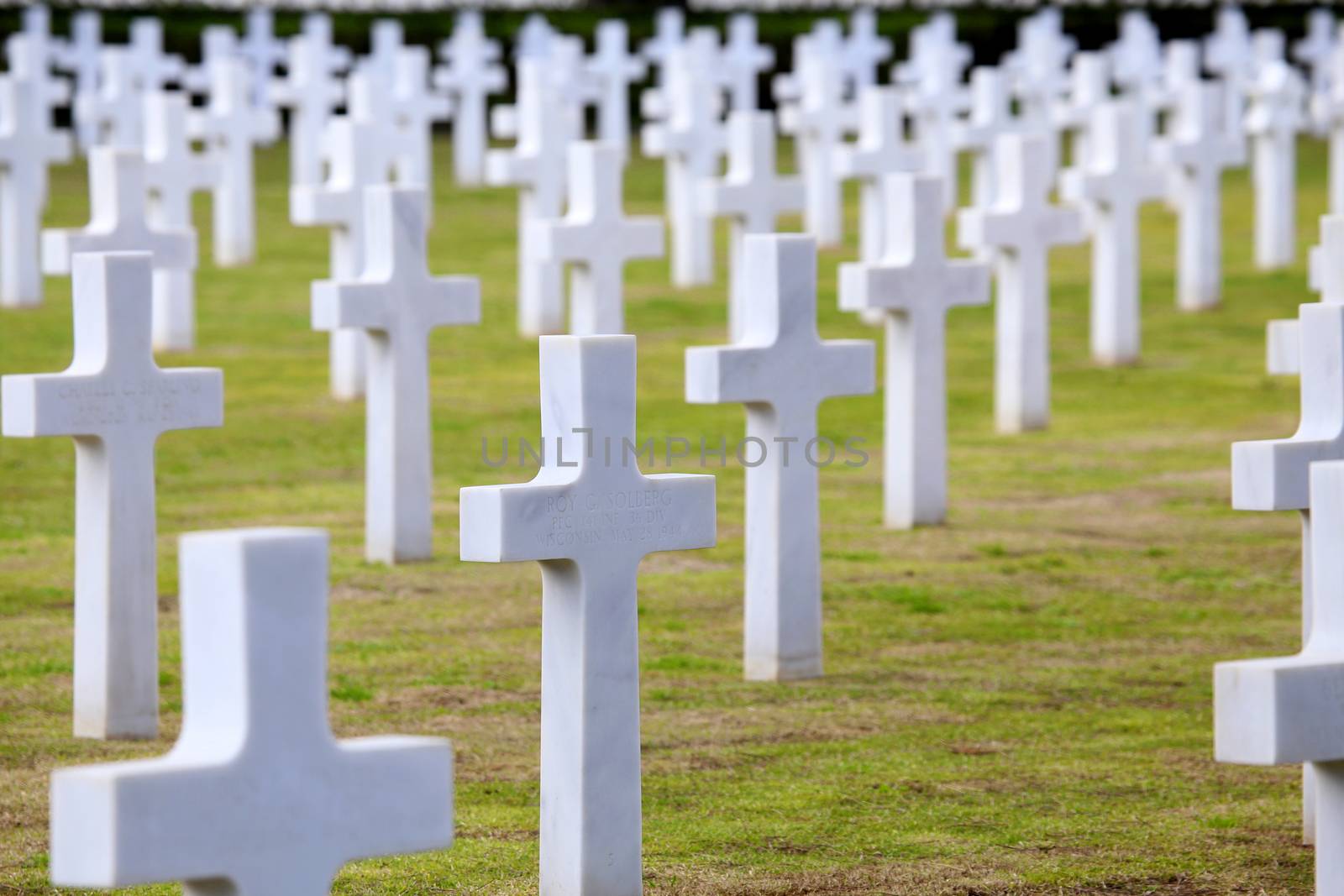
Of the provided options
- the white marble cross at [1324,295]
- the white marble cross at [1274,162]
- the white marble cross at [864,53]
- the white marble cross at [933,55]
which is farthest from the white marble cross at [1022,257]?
the white marble cross at [864,53]

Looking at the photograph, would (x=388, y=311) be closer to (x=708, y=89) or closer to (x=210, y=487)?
(x=210, y=487)

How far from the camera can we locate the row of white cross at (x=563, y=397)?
3363 millimetres

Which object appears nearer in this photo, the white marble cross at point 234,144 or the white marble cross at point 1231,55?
the white marble cross at point 234,144

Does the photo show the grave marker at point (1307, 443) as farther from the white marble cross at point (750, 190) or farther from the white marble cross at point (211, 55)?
the white marble cross at point (211, 55)

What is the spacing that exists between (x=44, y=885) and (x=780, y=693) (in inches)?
98.6

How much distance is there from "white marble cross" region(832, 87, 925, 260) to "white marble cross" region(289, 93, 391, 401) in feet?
11.9

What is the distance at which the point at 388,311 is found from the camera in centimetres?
862

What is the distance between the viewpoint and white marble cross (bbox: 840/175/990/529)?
9211 millimetres

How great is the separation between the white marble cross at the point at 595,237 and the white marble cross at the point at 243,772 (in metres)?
7.83

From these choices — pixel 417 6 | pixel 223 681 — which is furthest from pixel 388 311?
pixel 417 6

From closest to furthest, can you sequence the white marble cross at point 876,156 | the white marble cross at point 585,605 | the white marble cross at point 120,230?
1. the white marble cross at point 585,605
2. the white marble cross at point 120,230
3. the white marble cross at point 876,156

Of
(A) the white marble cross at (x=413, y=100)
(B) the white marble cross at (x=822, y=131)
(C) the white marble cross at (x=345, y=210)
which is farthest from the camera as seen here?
(A) the white marble cross at (x=413, y=100)

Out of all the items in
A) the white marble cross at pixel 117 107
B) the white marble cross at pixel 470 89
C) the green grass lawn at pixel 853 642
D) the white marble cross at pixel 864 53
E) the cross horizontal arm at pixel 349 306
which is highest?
the white marble cross at pixel 864 53

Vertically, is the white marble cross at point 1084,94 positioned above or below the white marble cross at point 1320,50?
below
